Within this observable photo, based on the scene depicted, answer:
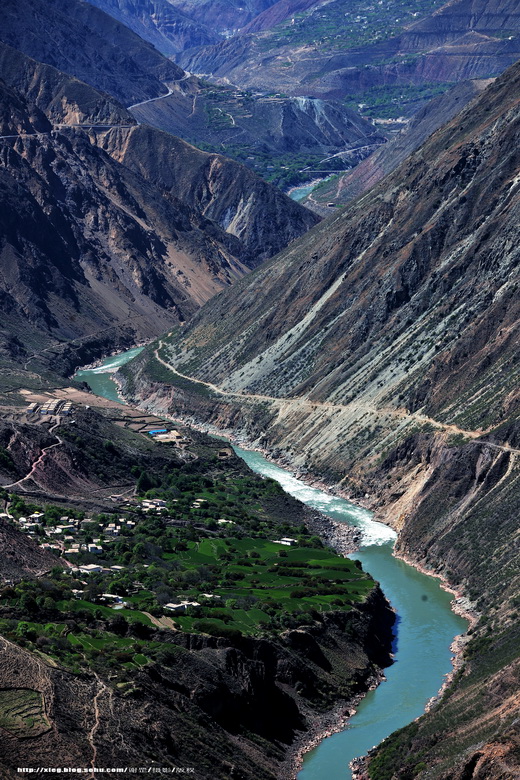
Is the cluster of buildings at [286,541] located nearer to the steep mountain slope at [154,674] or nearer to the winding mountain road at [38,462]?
the steep mountain slope at [154,674]

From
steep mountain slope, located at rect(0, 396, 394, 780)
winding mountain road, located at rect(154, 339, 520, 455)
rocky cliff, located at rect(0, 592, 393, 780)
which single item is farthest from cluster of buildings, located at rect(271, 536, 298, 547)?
Result: rocky cliff, located at rect(0, 592, 393, 780)

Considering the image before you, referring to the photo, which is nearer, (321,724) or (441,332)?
(321,724)

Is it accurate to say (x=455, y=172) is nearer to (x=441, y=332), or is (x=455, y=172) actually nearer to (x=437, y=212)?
(x=437, y=212)

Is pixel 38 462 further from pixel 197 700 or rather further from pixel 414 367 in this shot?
pixel 197 700

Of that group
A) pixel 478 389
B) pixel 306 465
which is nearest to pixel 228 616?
pixel 478 389

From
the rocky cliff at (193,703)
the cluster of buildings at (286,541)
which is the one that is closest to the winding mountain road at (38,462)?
the cluster of buildings at (286,541)

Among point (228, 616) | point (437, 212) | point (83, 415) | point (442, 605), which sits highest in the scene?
point (437, 212)

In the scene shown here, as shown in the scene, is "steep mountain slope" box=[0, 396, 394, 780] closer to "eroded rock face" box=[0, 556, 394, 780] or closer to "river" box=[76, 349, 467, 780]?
"eroded rock face" box=[0, 556, 394, 780]
